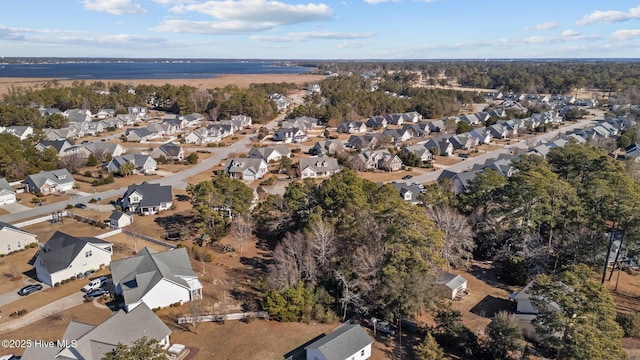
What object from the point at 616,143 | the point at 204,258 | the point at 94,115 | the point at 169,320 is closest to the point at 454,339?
the point at 169,320

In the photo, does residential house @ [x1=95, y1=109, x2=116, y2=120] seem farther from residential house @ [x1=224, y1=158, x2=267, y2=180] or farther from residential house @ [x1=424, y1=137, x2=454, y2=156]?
residential house @ [x1=424, y1=137, x2=454, y2=156]

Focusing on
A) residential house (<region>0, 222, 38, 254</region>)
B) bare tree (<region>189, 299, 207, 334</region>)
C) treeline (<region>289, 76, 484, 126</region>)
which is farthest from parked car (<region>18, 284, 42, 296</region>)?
treeline (<region>289, 76, 484, 126</region>)

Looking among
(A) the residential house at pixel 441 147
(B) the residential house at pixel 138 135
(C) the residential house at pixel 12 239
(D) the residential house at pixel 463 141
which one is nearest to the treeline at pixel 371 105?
(A) the residential house at pixel 441 147

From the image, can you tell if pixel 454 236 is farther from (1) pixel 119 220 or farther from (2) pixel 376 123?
(2) pixel 376 123

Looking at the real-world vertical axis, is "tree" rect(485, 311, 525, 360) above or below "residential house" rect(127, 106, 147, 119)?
below

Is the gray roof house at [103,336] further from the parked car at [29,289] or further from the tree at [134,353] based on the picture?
the parked car at [29,289]

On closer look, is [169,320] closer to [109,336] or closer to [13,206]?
[109,336]

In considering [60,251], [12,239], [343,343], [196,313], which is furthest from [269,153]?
[343,343]
